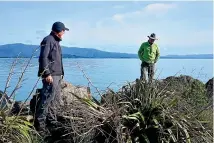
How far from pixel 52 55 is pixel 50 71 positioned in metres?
0.32

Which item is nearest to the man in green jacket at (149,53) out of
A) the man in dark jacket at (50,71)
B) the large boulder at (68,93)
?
the large boulder at (68,93)

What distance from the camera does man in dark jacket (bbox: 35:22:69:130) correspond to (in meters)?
8.95

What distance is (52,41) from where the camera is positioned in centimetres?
949

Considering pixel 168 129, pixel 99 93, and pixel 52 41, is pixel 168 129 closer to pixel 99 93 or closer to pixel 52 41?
pixel 99 93

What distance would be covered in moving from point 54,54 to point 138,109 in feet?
6.54

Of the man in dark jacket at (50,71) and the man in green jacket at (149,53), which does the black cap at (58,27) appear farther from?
the man in green jacket at (149,53)

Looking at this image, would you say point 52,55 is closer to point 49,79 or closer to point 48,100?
point 49,79

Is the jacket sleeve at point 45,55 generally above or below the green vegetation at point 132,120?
above

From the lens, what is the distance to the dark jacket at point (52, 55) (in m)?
9.23

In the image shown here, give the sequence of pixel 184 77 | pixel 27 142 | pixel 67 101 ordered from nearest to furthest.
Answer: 1. pixel 27 142
2. pixel 67 101
3. pixel 184 77

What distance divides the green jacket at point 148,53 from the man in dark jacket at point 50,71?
549 centimetres

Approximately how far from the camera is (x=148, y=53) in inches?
585

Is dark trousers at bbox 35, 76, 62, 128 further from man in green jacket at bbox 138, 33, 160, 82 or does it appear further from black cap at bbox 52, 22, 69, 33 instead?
man in green jacket at bbox 138, 33, 160, 82

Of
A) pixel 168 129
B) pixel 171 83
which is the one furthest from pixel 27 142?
pixel 171 83
